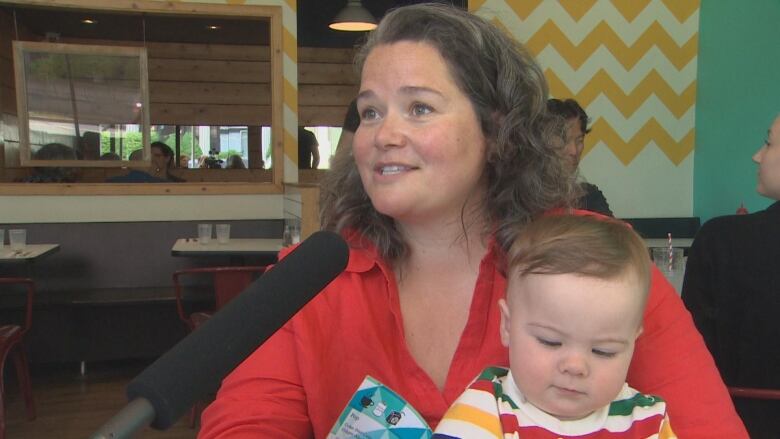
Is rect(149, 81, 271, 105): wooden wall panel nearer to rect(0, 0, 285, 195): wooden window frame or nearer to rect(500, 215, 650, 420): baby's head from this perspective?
rect(0, 0, 285, 195): wooden window frame

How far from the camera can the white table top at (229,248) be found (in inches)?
187

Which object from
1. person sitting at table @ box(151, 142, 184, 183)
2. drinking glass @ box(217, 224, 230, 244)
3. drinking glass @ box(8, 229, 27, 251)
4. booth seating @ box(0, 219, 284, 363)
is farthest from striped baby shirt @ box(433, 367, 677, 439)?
person sitting at table @ box(151, 142, 184, 183)

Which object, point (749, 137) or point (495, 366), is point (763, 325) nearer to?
point (495, 366)

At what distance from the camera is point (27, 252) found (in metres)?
4.76

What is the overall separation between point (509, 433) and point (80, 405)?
13.4 feet

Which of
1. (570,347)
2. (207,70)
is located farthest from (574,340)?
(207,70)

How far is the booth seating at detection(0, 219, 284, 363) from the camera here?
5324 mm

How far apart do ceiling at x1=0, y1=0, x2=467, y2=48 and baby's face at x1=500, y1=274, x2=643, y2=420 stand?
240 inches

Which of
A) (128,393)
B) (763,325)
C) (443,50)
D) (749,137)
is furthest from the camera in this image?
(749,137)

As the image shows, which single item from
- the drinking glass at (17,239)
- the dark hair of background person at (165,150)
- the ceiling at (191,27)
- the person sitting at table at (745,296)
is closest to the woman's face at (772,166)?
the person sitting at table at (745,296)

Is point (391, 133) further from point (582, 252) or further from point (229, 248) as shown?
point (229, 248)

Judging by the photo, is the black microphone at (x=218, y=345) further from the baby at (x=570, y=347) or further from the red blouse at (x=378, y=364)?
the red blouse at (x=378, y=364)

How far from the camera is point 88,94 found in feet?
20.2

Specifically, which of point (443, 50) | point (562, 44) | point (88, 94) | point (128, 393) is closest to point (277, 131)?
point (88, 94)
